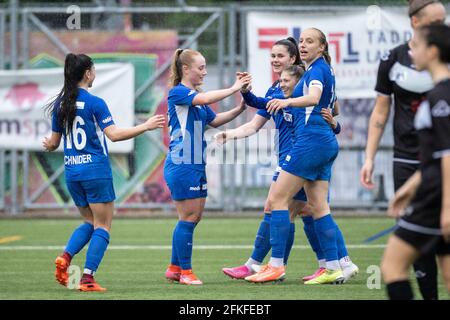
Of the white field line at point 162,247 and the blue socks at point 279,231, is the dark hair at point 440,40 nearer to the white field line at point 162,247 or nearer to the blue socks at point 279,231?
the blue socks at point 279,231

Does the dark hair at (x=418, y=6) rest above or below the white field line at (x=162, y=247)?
above

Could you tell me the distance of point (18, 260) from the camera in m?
11.4

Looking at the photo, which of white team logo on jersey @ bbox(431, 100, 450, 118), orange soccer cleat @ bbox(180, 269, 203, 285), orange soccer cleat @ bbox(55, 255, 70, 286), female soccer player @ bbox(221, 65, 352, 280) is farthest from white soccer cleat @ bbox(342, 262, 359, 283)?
white team logo on jersey @ bbox(431, 100, 450, 118)

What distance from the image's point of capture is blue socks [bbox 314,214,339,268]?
943 cm

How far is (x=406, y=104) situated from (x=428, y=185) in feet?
5.65

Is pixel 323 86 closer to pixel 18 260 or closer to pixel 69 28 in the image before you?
pixel 18 260

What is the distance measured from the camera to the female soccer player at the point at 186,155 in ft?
30.6

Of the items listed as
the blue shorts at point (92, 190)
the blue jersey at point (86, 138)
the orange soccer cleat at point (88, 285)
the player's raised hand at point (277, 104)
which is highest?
the player's raised hand at point (277, 104)

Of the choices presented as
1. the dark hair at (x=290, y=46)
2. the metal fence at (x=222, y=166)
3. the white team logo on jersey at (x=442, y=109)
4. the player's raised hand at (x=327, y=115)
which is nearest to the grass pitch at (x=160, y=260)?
the metal fence at (x=222, y=166)

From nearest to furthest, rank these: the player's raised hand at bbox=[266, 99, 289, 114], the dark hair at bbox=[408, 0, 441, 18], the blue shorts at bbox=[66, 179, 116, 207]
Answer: the dark hair at bbox=[408, 0, 441, 18] → the player's raised hand at bbox=[266, 99, 289, 114] → the blue shorts at bbox=[66, 179, 116, 207]

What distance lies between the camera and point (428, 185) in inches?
237

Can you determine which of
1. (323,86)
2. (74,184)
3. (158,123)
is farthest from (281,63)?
(74,184)

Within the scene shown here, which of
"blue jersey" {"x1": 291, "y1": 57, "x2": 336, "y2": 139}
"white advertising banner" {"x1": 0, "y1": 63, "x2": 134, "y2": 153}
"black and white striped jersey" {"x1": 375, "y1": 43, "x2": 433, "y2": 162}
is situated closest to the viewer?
"black and white striped jersey" {"x1": 375, "y1": 43, "x2": 433, "y2": 162}

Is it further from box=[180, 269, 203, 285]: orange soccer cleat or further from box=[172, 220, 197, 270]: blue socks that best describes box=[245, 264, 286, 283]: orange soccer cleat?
box=[172, 220, 197, 270]: blue socks
